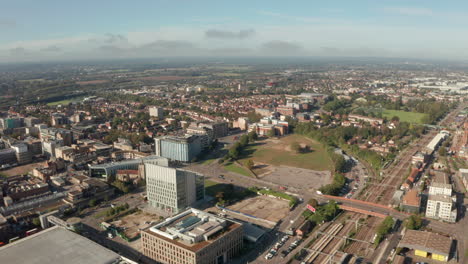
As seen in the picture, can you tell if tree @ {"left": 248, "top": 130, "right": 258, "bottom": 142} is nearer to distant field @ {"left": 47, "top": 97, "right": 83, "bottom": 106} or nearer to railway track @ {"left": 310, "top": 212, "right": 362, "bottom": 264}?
railway track @ {"left": 310, "top": 212, "right": 362, "bottom": 264}

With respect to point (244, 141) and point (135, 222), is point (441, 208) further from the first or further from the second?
point (244, 141)

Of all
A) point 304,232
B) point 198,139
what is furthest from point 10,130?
point 304,232

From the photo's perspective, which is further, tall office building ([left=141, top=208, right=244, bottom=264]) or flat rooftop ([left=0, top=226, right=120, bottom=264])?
tall office building ([left=141, top=208, right=244, bottom=264])

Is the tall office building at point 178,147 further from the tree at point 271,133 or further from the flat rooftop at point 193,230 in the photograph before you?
the flat rooftop at point 193,230

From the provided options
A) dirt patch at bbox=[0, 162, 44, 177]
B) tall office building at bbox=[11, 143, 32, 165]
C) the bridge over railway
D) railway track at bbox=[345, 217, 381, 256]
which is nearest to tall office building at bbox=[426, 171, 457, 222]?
the bridge over railway

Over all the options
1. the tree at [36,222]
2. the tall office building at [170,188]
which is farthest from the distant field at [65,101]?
the tall office building at [170,188]

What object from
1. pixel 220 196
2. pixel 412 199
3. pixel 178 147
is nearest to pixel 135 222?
pixel 220 196
